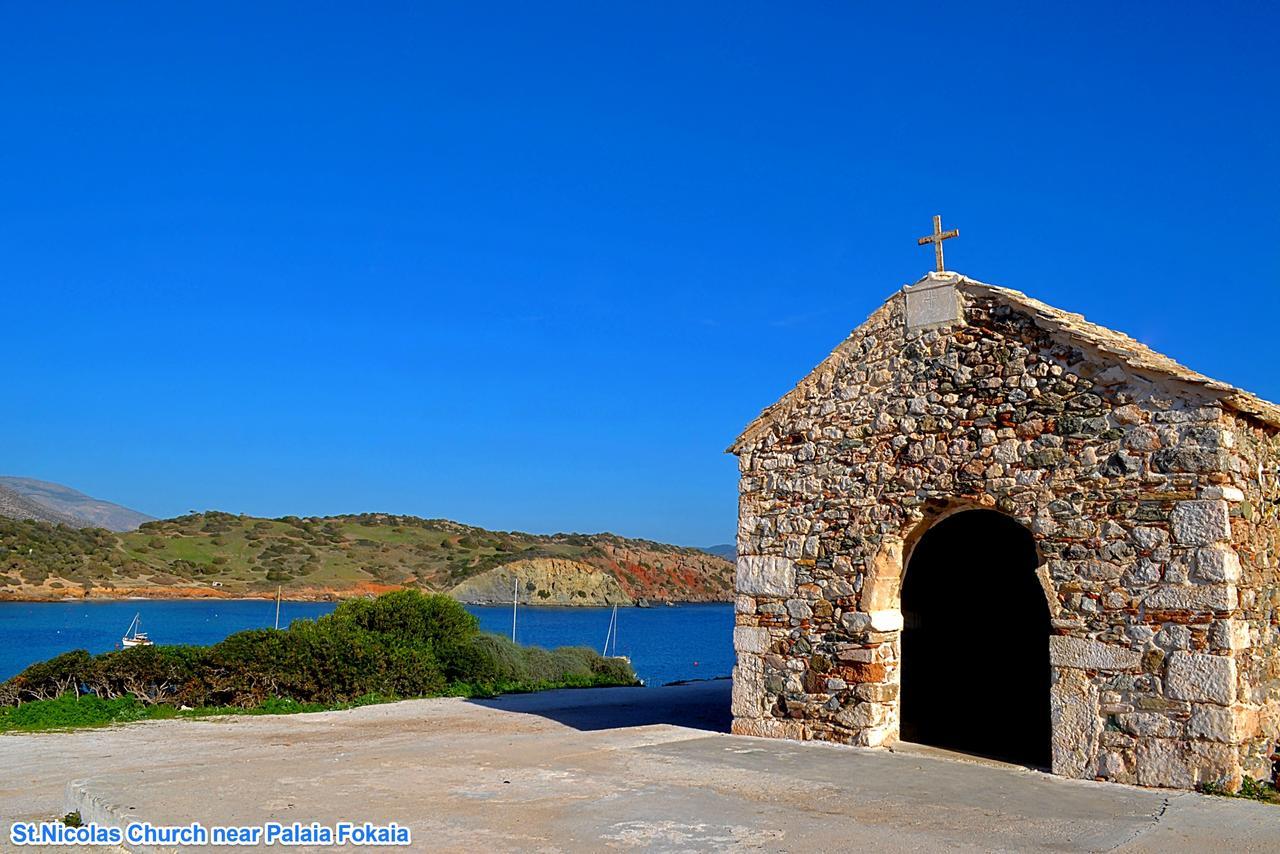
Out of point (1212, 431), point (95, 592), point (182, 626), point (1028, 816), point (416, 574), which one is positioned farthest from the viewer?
point (416, 574)

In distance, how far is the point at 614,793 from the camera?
781 centimetres

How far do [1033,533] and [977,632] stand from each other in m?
4.23

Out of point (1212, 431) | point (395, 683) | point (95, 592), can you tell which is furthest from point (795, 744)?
point (95, 592)

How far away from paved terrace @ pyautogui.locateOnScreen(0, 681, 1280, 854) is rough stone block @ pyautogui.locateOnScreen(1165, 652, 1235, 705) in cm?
75

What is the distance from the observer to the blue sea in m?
37.3

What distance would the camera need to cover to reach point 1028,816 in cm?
721

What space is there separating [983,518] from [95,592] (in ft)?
183

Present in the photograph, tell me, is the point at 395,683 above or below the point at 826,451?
below

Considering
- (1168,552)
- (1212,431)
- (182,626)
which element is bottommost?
(182,626)

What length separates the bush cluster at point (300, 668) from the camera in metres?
15.0

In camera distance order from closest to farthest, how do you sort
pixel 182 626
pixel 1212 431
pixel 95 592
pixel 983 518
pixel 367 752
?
1. pixel 1212 431
2. pixel 367 752
3. pixel 983 518
4. pixel 182 626
5. pixel 95 592

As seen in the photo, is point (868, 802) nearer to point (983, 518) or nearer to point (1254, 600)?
point (1254, 600)

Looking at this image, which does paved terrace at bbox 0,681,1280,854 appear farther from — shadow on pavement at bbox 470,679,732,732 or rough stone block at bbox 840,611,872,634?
rough stone block at bbox 840,611,872,634

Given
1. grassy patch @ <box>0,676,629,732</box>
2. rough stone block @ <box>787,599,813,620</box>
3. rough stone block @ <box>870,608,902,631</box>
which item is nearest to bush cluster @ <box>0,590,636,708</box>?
grassy patch @ <box>0,676,629,732</box>
